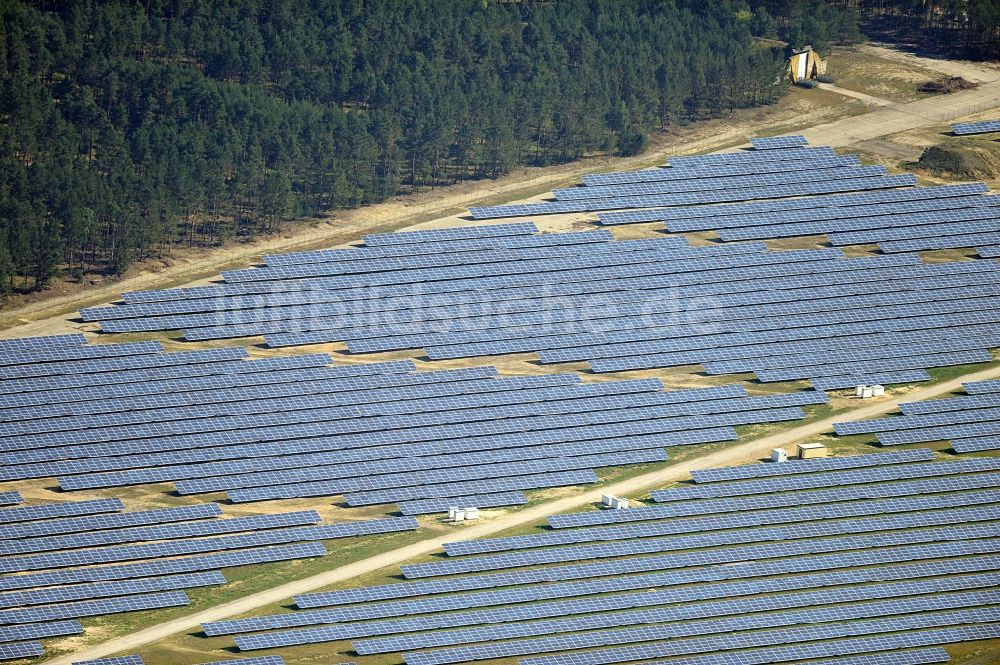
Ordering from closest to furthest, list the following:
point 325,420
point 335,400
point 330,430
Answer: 1. point 330,430
2. point 325,420
3. point 335,400

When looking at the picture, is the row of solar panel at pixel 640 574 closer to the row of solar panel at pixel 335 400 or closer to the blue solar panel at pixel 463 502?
the blue solar panel at pixel 463 502

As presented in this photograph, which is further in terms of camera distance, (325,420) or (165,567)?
(325,420)

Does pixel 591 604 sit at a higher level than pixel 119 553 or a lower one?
lower

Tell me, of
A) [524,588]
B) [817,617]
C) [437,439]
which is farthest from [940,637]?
[437,439]

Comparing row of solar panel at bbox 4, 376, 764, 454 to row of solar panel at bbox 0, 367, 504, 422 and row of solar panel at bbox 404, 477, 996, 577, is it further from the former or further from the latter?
row of solar panel at bbox 404, 477, 996, 577

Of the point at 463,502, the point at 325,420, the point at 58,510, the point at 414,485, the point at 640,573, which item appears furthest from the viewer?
the point at 325,420

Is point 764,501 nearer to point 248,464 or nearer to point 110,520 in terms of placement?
point 248,464

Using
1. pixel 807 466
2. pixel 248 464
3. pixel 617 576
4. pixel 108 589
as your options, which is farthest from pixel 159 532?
pixel 807 466
